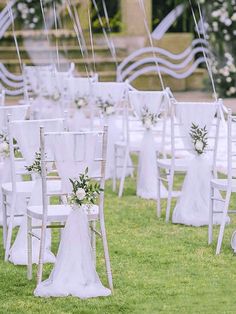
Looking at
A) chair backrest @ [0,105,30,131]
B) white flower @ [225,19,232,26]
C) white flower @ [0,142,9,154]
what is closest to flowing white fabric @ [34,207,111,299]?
white flower @ [0,142,9,154]

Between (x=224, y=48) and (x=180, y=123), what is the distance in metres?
10.2

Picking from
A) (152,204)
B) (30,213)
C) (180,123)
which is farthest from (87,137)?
(152,204)

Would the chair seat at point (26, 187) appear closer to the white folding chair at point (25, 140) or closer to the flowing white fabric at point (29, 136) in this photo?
the white folding chair at point (25, 140)

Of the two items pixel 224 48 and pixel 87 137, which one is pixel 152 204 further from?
pixel 224 48

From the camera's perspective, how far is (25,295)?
5812 mm

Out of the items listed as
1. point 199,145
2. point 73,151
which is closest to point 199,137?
point 199,145

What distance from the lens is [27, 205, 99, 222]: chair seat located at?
19.2 ft

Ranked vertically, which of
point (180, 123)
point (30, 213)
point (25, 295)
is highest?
point (180, 123)

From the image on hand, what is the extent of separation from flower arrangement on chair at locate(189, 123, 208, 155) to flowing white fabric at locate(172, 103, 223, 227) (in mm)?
42

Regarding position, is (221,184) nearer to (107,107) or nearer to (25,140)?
(25,140)

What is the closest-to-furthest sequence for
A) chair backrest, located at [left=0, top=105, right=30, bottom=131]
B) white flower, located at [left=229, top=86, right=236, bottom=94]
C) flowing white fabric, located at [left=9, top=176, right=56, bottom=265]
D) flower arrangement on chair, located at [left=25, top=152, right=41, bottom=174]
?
flower arrangement on chair, located at [left=25, top=152, right=41, bottom=174], flowing white fabric, located at [left=9, top=176, right=56, bottom=265], chair backrest, located at [left=0, top=105, right=30, bottom=131], white flower, located at [left=229, top=86, right=236, bottom=94]

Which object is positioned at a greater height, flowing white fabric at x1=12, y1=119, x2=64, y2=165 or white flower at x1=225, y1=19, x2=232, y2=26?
white flower at x1=225, y1=19, x2=232, y2=26

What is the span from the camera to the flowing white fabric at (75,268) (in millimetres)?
5734

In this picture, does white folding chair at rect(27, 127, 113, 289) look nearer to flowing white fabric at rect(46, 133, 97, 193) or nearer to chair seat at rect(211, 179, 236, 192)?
flowing white fabric at rect(46, 133, 97, 193)
